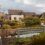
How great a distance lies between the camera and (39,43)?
1.42m

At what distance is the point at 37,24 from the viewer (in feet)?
4.69

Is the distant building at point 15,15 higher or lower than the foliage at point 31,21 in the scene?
higher

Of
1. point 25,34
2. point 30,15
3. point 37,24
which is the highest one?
point 30,15

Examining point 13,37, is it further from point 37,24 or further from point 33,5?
point 33,5

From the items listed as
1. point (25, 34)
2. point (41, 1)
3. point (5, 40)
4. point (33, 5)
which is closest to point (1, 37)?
point (5, 40)

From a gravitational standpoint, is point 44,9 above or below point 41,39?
above

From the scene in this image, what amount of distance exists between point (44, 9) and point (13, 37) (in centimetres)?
51

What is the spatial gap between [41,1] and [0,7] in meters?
0.50

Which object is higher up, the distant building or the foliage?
the distant building

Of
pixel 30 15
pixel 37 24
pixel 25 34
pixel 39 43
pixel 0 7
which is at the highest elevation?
pixel 0 7

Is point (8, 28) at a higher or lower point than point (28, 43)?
higher

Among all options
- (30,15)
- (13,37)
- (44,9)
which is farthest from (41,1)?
(13,37)

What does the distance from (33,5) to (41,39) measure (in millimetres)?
Answer: 421

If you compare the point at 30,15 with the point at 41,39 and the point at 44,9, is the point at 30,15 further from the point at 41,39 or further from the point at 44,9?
the point at 41,39
